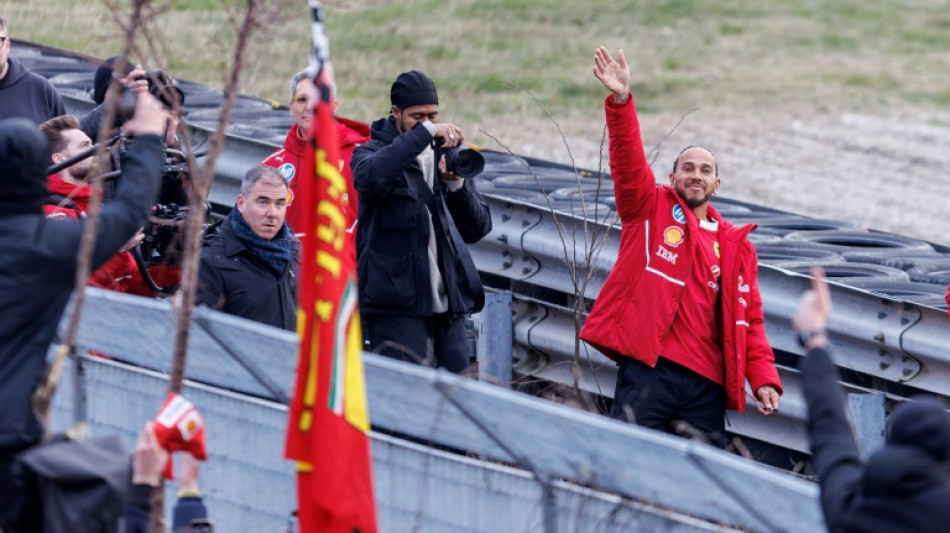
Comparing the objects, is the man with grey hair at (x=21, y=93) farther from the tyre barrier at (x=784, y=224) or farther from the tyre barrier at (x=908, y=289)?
the tyre barrier at (x=908, y=289)

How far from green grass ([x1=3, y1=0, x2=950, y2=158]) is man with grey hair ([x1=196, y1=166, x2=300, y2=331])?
29.8ft

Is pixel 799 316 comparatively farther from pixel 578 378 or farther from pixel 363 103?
pixel 363 103

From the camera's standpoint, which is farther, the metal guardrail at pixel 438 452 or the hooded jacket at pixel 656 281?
the hooded jacket at pixel 656 281

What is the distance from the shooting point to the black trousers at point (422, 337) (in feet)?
22.5

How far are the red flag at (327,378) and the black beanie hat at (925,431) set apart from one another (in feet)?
4.57

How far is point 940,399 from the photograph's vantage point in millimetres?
7082

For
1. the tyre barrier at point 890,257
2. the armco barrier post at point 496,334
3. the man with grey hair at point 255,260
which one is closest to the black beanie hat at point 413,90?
the man with grey hair at point 255,260

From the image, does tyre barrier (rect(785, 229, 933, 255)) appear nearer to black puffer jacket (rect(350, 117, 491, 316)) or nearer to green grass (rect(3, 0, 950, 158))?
black puffer jacket (rect(350, 117, 491, 316))

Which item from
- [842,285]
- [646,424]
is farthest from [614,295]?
[842,285]

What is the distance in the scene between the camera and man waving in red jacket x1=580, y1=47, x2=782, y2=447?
666cm

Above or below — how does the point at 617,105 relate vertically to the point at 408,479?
above

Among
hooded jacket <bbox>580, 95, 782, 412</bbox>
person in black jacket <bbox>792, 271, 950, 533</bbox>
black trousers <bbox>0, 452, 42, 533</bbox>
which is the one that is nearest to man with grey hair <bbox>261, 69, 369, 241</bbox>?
hooded jacket <bbox>580, 95, 782, 412</bbox>

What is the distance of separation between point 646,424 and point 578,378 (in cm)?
69

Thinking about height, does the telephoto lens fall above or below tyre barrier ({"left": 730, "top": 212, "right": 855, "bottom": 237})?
below
